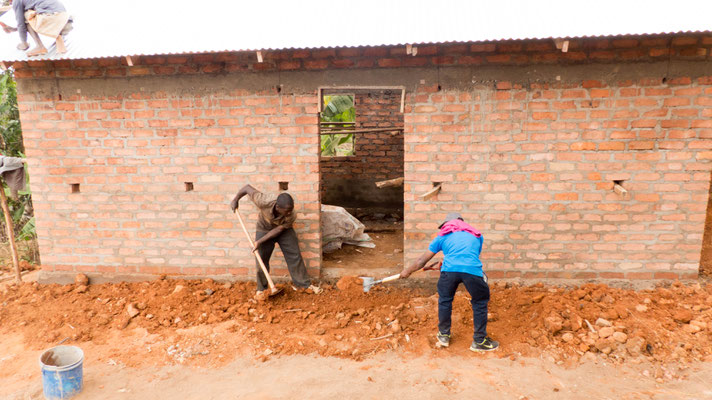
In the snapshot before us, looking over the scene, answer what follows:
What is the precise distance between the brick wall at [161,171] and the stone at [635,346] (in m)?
3.03

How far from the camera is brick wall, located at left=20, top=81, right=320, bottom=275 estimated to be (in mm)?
4641

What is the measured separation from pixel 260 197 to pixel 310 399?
2059 millimetres

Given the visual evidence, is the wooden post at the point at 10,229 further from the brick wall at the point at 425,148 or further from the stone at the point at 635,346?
the stone at the point at 635,346

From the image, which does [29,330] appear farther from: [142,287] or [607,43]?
[607,43]

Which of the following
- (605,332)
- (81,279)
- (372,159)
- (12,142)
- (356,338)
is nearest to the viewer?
(605,332)

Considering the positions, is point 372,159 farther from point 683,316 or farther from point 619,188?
point 683,316

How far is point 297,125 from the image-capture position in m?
4.58

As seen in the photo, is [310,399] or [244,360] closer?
[310,399]

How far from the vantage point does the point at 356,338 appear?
3965 millimetres

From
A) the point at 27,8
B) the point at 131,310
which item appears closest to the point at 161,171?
the point at 131,310

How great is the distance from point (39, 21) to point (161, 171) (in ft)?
6.22

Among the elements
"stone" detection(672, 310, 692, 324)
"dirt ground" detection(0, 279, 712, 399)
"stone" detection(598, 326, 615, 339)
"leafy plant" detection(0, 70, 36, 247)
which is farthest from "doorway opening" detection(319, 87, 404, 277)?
"leafy plant" detection(0, 70, 36, 247)

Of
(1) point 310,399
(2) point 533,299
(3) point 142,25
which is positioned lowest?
(1) point 310,399

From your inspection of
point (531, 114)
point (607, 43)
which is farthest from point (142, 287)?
point (607, 43)
